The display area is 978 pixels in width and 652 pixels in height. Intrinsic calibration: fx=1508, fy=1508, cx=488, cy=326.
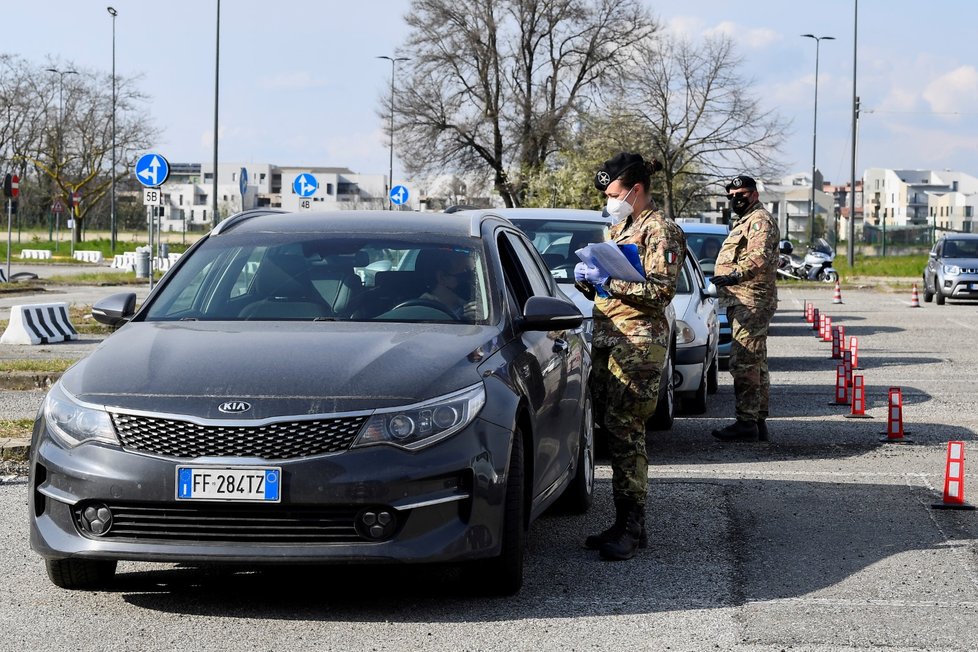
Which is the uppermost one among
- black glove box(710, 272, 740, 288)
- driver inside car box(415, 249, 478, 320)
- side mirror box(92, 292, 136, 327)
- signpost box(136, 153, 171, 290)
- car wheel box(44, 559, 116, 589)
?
signpost box(136, 153, 171, 290)

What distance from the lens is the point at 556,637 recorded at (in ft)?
17.4

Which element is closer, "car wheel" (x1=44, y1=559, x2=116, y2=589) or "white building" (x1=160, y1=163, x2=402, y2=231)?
"car wheel" (x1=44, y1=559, x2=116, y2=589)

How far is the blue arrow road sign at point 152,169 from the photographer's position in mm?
24016

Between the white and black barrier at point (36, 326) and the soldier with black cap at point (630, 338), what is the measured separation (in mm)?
14240

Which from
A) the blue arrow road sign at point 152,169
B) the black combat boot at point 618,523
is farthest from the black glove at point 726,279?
the blue arrow road sign at point 152,169

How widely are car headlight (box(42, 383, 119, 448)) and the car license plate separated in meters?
0.36

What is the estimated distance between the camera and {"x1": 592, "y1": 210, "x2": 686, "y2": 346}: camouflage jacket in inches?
265

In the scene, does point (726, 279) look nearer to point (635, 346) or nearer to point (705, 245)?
point (635, 346)

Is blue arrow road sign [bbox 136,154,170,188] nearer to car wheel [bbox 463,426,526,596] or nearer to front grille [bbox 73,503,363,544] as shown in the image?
car wheel [bbox 463,426,526,596]

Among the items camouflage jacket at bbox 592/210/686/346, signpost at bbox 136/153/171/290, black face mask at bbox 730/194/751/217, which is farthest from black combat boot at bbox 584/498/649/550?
signpost at bbox 136/153/171/290

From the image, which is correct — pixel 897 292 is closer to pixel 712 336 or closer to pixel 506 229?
pixel 712 336

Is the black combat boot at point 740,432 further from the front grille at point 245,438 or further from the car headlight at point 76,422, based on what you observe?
the car headlight at point 76,422

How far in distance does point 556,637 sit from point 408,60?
5620 centimetres

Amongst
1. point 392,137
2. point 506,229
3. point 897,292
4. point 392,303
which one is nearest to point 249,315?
point 392,303
